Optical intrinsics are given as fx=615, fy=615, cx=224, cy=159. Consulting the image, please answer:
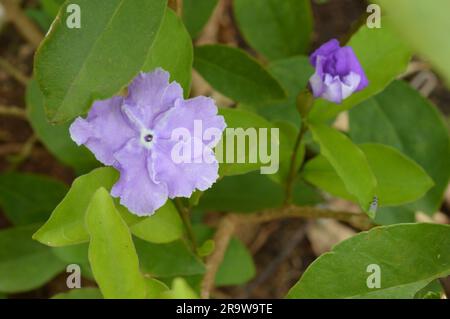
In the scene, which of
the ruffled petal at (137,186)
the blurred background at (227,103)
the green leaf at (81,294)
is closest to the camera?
the ruffled petal at (137,186)

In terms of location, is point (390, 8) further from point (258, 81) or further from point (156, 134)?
point (258, 81)

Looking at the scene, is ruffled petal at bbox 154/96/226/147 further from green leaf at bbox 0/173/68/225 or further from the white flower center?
green leaf at bbox 0/173/68/225

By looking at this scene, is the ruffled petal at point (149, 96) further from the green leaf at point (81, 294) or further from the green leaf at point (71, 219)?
Result: the green leaf at point (81, 294)

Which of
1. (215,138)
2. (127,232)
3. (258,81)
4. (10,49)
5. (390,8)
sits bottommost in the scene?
(390,8)

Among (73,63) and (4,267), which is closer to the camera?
(73,63)

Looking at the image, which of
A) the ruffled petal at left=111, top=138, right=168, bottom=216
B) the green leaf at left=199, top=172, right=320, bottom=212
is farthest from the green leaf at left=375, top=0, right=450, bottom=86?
the green leaf at left=199, top=172, right=320, bottom=212

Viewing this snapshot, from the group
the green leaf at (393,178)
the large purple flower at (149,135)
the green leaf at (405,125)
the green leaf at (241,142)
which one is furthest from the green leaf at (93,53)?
the green leaf at (405,125)
